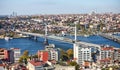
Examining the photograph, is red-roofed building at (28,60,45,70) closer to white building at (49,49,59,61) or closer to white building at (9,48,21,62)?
white building at (49,49,59,61)

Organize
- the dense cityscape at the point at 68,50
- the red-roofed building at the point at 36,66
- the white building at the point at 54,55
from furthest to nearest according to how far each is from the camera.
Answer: the white building at the point at 54,55
the dense cityscape at the point at 68,50
the red-roofed building at the point at 36,66

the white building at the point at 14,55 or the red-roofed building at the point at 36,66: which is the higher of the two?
the red-roofed building at the point at 36,66

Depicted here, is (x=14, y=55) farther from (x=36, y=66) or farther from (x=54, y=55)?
(x=36, y=66)

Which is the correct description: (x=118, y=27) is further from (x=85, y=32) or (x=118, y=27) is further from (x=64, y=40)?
(x=64, y=40)

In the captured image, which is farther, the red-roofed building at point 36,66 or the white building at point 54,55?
the white building at point 54,55

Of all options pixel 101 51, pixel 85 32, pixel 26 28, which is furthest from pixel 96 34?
pixel 101 51

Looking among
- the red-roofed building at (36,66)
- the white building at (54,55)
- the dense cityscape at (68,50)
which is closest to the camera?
the red-roofed building at (36,66)

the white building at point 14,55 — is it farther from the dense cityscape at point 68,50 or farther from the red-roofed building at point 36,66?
the red-roofed building at point 36,66

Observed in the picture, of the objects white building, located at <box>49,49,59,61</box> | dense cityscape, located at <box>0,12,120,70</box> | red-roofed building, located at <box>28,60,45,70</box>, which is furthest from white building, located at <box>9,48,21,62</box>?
red-roofed building, located at <box>28,60,45,70</box>

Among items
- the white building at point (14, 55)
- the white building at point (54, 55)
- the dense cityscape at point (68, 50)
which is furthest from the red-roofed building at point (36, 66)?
the white building at point (14, 55)
